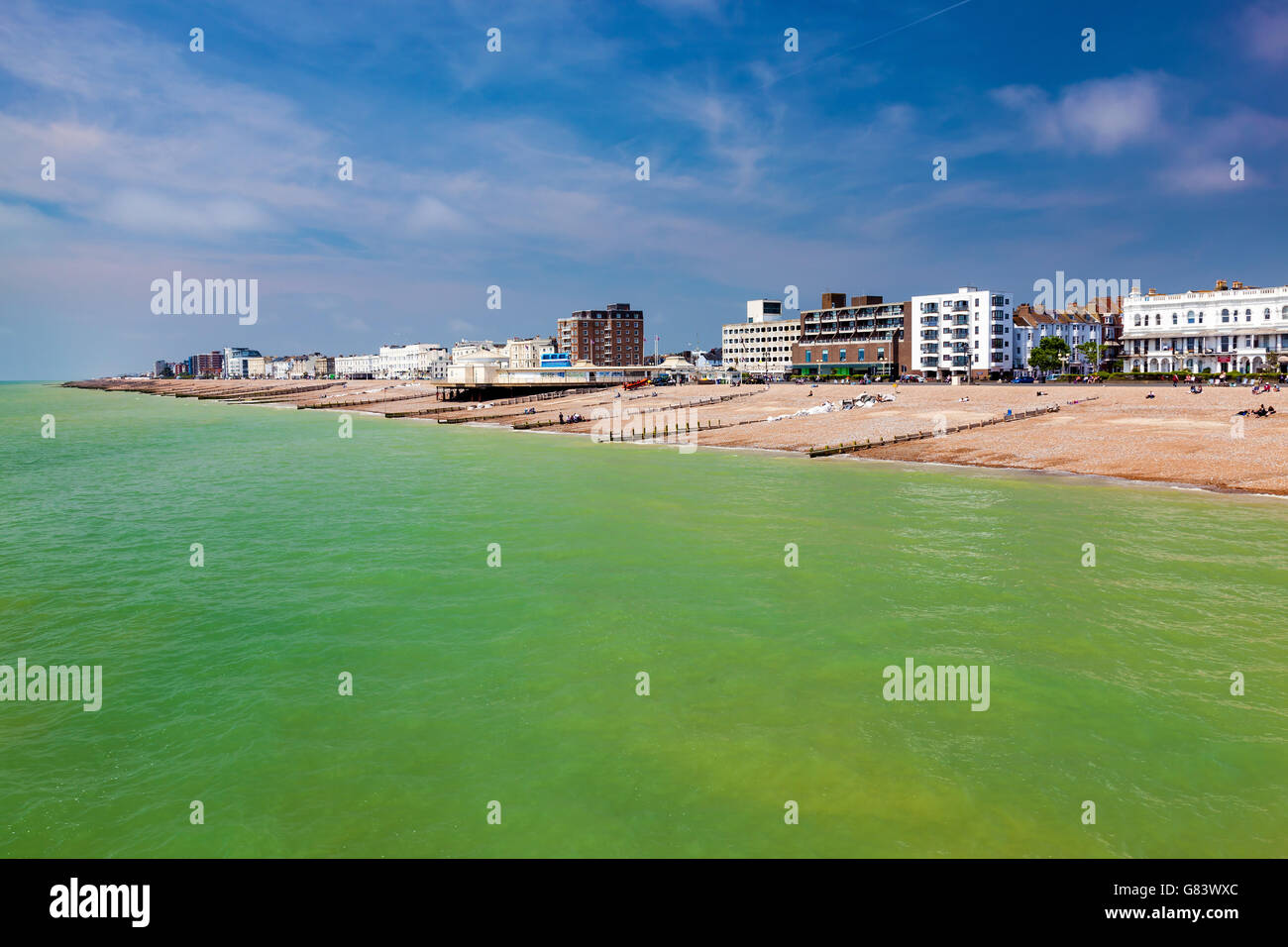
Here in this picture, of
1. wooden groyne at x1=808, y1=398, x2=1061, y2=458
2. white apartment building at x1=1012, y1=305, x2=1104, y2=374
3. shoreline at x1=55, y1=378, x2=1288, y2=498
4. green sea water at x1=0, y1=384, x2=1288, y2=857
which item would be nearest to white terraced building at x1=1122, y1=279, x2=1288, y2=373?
white apartment building at x1=1012, y1=305, x2=1104, y2=374

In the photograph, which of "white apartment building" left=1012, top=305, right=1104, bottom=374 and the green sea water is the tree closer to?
"white apartment building" left=1012, top=305, right=1104, bottom=374

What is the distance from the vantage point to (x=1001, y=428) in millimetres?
56281

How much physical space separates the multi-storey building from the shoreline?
204ft

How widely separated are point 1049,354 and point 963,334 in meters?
24.8

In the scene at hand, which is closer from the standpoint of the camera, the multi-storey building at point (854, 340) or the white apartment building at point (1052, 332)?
the white apartment building at point (1052, 332)

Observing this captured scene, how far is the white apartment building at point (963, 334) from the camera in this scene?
14175cm

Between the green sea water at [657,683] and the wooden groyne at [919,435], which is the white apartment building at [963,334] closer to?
the wooden groyne at [919,435]

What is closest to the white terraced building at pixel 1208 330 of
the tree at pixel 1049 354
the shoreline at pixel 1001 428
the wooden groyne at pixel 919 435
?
the tree at pixel 1049 354

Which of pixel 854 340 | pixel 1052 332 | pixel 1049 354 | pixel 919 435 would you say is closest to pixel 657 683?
pixel 919 435

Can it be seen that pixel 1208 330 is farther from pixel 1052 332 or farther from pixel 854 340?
pixel 854 340

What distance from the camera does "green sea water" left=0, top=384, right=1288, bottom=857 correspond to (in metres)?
10.8

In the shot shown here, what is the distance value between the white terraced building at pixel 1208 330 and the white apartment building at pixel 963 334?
22.3 meters
